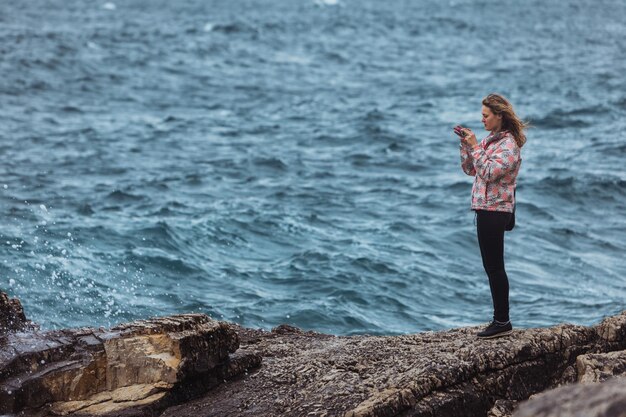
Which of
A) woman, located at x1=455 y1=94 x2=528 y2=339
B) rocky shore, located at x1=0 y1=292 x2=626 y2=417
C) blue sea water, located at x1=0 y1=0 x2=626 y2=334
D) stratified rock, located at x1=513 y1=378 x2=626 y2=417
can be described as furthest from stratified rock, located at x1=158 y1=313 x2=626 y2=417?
blue sea water, located at x1=0 y1=0 x2=626 y2=334

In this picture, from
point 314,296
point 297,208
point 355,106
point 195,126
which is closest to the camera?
point 314,296

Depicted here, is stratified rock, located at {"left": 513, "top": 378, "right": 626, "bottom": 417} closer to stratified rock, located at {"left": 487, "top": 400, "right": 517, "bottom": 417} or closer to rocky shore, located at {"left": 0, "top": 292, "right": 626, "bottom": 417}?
rocky shore, located at {"left": 0, "top": 292, "right": 626, "bottom": 417}

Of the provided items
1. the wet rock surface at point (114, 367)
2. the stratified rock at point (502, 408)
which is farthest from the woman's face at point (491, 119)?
the wet rock surface at point (114, 367)

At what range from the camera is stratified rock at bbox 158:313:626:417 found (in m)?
7.04

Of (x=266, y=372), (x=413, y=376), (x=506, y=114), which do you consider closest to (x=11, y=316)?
(x=266, y=372)

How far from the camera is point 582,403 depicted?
4715 millimetres

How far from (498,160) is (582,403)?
3.58 m

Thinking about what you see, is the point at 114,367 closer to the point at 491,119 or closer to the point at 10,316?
the point at 10,316

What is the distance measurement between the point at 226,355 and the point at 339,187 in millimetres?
14527

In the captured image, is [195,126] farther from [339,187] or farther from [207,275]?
[207,275]

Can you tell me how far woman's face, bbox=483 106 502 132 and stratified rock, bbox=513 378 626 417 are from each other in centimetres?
355

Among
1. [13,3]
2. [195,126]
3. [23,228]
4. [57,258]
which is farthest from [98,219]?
[13,3]

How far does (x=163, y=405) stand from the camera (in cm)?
744

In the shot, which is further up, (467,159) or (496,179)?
(467,159)
